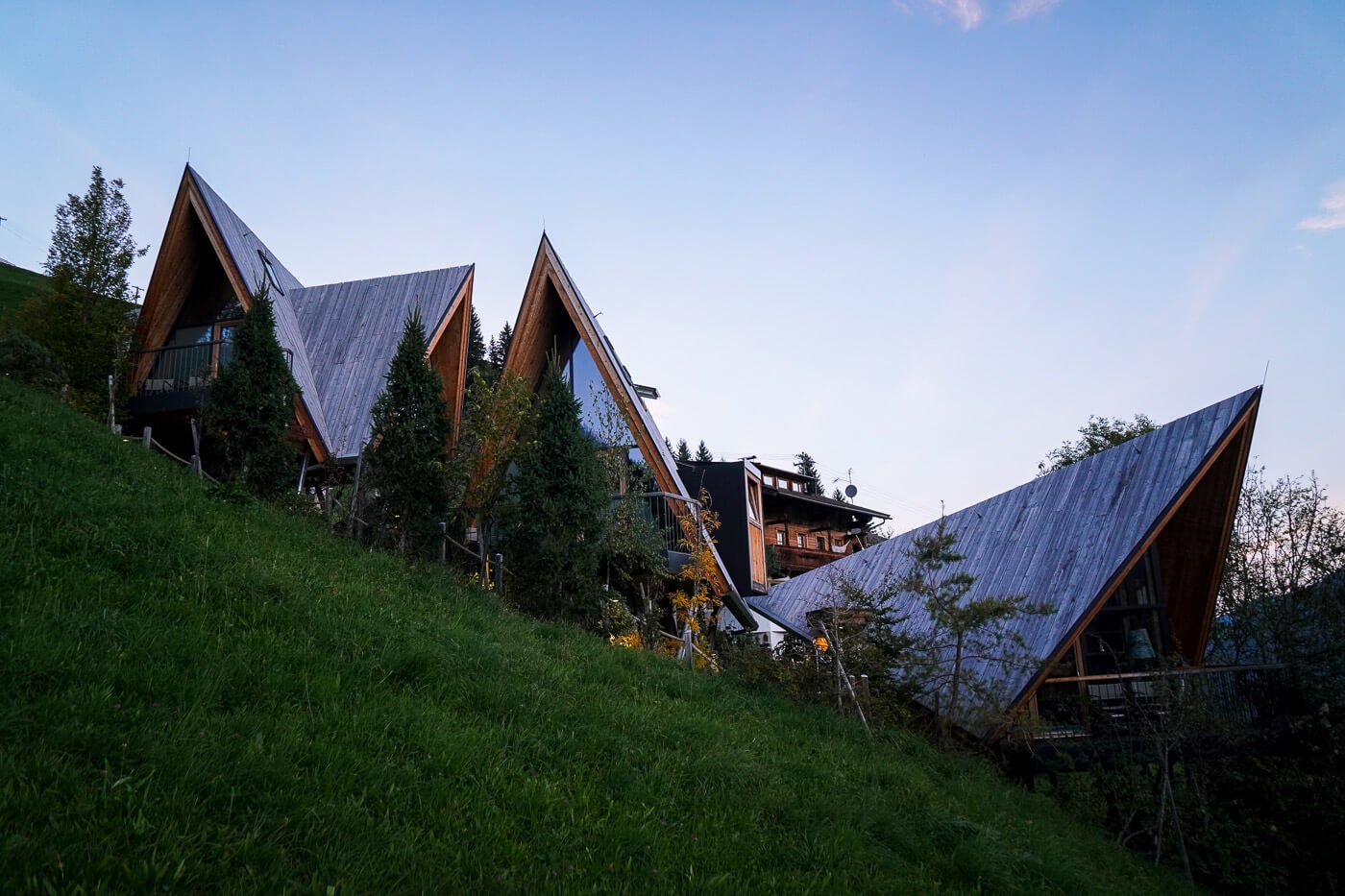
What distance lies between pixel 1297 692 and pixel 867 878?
1502 centimetres

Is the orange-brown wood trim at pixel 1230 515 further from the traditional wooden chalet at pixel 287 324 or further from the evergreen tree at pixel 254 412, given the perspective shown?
the evergreen tree at pixel 254 412

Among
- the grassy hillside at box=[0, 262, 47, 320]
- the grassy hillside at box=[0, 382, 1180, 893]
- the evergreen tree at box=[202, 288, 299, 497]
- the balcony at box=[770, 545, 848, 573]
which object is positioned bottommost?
the grassy hillside at box=[0, 382, 1180, 893]

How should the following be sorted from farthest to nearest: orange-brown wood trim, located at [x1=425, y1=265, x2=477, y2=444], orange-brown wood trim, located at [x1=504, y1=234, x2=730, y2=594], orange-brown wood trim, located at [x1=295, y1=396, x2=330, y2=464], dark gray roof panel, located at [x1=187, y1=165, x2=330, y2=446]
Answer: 1. orange-brown wood trim, located at [x1=425, y1=265, x2=477, y2=444]
2. dark gray roof panel, located at [x1=187, y1=165, x2=330, y2=446]
3. orange-brown wood trim, located at [x1=504, y1=234, x2=730, y2=594]
4. orange-brown wood trim, located at [x1=295, y1=396, x2=330, y2=464]

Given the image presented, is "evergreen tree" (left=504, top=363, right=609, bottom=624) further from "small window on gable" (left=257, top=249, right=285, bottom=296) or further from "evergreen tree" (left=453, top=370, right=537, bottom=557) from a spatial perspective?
"small window on gable" (left=257, top=249, right=285, bottom=296)

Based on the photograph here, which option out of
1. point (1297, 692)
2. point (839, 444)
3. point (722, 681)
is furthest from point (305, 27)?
point (839, 444)

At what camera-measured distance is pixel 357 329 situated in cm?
2053

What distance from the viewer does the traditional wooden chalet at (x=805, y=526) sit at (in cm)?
4069

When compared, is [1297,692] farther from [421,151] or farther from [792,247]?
[421,151]

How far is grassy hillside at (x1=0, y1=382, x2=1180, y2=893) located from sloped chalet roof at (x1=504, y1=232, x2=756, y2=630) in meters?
9.03

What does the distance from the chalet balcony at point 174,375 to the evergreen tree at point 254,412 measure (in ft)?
12.8

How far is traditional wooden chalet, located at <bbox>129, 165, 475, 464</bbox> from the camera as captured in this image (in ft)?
56.5

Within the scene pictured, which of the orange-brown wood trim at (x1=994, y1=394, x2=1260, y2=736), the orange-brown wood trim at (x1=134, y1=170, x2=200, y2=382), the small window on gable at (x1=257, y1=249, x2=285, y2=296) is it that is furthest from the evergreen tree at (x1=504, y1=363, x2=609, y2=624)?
the orange-brown wood trim at (x1=134, y1=170, x2=200, y2=382)

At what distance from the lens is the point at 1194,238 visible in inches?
509

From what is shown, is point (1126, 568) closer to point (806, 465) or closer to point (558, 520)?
point (558, 520)
